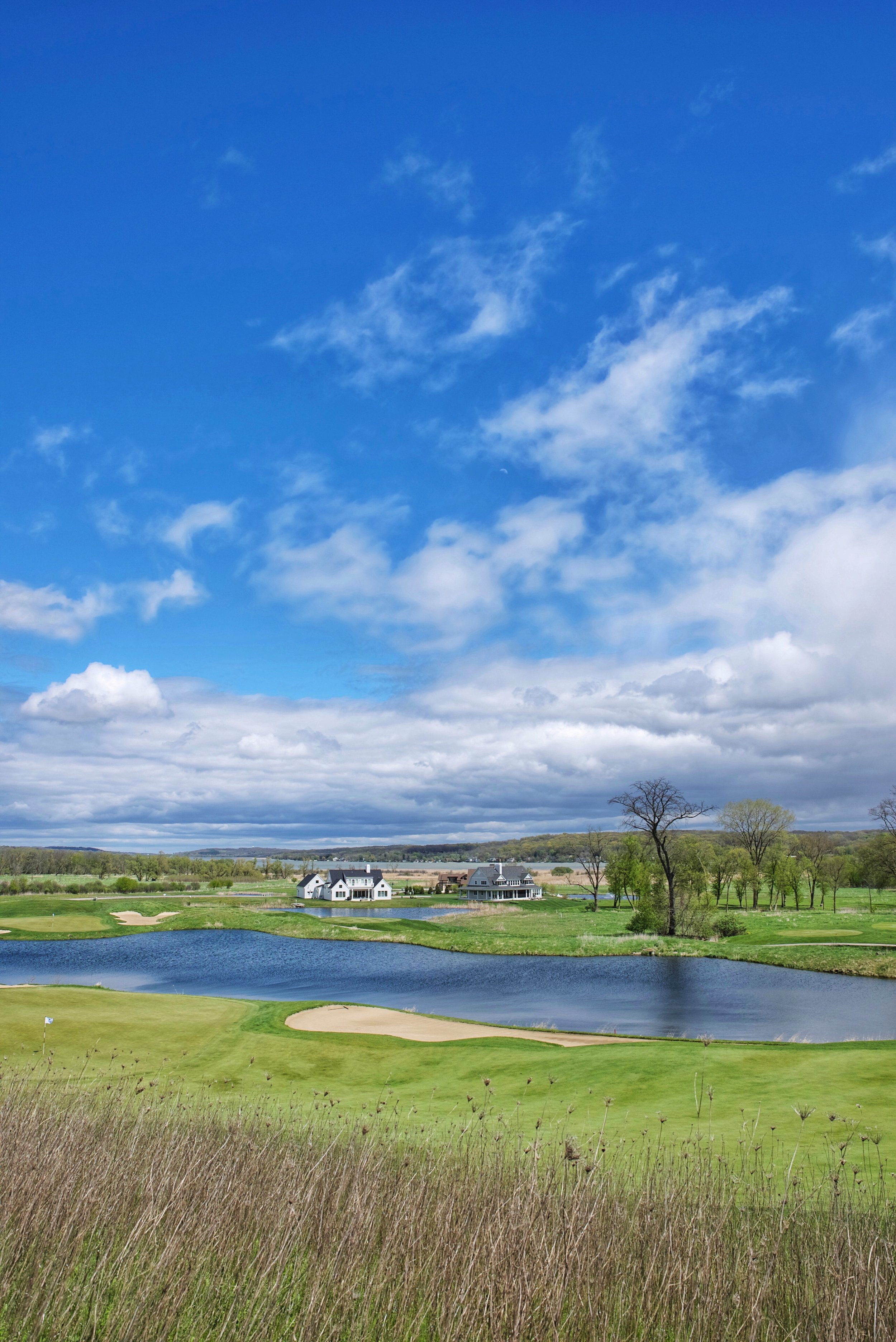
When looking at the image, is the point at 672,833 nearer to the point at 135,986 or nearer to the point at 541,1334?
the point at 135,986

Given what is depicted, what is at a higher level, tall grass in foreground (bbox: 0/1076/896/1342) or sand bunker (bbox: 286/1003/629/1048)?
tall grass in foreground (bbox: 0/1076/896/1342)

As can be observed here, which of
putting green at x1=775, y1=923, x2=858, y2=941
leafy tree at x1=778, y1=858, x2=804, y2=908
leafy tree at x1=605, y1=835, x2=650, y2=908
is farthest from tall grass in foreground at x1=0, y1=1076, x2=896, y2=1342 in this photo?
leafy tree at x1=778, y1=858, x2=804, y2=908

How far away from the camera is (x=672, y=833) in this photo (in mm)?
58625

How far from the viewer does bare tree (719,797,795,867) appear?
262 feet

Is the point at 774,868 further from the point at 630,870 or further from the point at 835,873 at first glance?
the point at 835,873

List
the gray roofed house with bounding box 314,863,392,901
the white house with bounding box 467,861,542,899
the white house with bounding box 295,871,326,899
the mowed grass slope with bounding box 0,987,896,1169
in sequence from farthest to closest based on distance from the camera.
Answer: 1. the white house with bounding box 295,871,326,899
2. the gray roofed house with bounding box 314,863,392,901
3. the white house with bounding box 467,861,542,899
4. the mowed grass slope with bounding box 0,987,896,1169

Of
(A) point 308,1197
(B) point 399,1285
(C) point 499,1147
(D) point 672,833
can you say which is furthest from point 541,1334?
(D) point 672,833

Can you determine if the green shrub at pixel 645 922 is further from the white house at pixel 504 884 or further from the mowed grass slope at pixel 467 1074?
the white house at pixel 504 884

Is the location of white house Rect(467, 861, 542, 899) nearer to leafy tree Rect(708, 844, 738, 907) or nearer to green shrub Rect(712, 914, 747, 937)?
leafy tree Rect(708, 844, 738, 907)

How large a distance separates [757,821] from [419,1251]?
8302 centimetres

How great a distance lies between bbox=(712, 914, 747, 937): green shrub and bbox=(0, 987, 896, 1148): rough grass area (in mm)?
35155

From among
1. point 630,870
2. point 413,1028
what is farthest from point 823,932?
point 413,1028

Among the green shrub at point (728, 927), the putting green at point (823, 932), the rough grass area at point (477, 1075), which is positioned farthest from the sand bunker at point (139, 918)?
the putting green at point (823, 932)

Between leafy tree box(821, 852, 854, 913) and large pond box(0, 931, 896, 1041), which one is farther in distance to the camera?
leafy tree box(821, 852, 854, 913)
